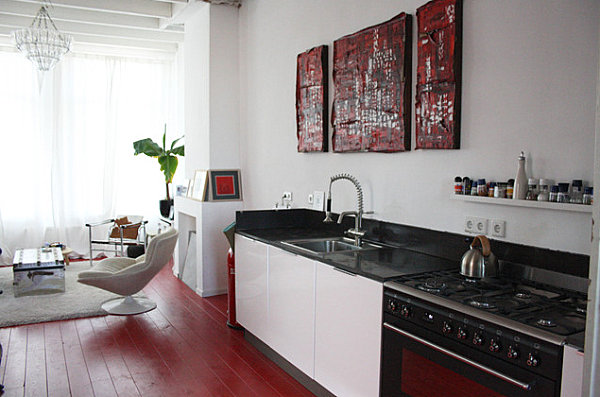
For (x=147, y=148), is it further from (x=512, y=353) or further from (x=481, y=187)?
(x=512, y=353)

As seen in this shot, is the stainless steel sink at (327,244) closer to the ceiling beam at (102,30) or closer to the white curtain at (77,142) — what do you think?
the ceiling beam at (102,30)

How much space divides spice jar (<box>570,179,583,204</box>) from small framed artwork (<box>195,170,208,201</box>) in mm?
3688

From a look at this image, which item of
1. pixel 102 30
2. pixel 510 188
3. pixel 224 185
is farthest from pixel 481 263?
pixel 102 30

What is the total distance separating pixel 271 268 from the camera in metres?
3.45

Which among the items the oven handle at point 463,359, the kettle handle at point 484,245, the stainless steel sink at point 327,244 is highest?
the kettle handle at point 484,245

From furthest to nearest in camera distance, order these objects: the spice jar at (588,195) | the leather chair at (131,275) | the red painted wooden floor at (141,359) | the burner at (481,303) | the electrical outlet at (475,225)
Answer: the leather chair at (131,275)
the red painted wooden floor at (141,359)
the electrical outlet at (475,225)
the spice jar at (588,195)
the burner at (481,303)

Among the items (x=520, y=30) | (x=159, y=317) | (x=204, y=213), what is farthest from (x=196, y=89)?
(x=520, y=30)

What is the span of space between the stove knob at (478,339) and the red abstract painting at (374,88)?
1463 millimetres

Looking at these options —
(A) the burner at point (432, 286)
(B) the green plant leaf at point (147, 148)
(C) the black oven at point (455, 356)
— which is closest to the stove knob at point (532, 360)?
(C) the black oven at point (455, 356)

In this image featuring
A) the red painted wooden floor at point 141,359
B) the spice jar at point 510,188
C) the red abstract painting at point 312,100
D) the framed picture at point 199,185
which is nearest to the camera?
the spice jar at point 510,188

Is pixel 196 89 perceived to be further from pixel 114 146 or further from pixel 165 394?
pixel 165 394

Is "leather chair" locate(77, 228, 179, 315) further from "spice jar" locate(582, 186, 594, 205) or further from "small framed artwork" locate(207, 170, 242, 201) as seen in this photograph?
"spice jar" locate(582, 186, 594, 205)

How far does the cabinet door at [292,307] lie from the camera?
3031 millimetres

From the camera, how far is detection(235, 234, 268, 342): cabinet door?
3.60 metres
